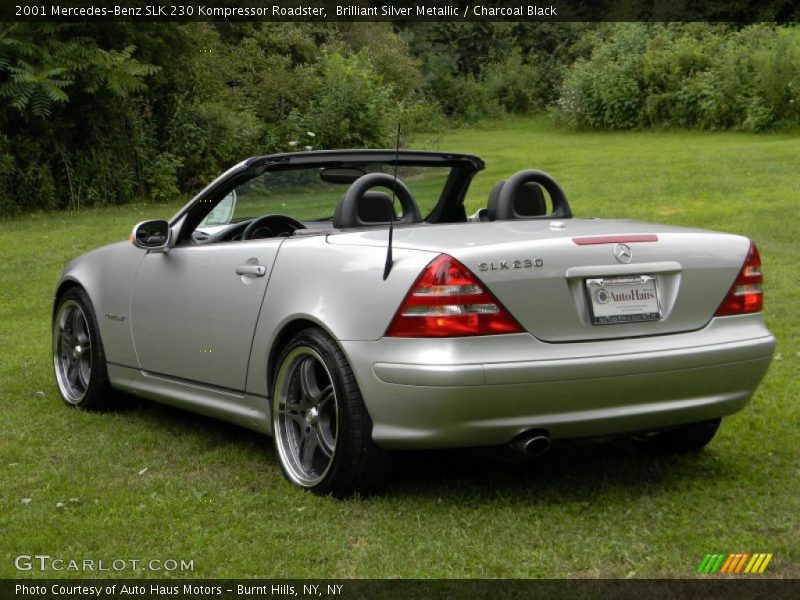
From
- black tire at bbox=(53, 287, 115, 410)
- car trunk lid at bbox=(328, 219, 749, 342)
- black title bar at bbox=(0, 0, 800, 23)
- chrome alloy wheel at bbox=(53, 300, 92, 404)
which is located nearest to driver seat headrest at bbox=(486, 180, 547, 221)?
car trunk lid at bbox=(328, 219, 749, 342)

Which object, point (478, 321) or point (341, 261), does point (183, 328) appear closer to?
point (341, 261)

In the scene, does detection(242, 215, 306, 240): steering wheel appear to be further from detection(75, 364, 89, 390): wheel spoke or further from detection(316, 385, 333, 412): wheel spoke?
detection(75, 364, 89, 390): wheel spoke

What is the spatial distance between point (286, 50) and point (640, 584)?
25.0 meters

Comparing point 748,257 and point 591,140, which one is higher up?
point 748,257

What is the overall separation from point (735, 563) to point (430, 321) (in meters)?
1.36

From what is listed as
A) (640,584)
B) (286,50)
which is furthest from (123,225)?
(640,584)

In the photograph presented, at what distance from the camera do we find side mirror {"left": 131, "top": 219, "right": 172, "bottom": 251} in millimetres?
6602

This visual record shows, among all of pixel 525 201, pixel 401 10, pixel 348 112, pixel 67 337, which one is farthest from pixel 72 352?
pixel 401 10

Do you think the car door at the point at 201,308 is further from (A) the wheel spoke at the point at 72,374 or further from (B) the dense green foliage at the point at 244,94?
(B) the dense green foliage at the point at 244,94

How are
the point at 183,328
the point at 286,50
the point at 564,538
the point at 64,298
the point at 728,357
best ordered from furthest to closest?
the point at 286,50, the point at 64,298, the point at 183,328, the point at 728,357, the point at 564,538

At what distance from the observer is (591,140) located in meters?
29.6

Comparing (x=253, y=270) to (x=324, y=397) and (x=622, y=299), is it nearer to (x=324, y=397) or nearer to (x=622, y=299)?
(x=324, y=397)

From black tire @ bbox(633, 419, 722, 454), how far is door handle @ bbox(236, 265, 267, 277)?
6.07 feet

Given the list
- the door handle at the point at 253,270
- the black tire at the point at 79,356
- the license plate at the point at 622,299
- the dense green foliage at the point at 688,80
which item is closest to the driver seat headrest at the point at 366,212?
the door handle at the point at 253,270
